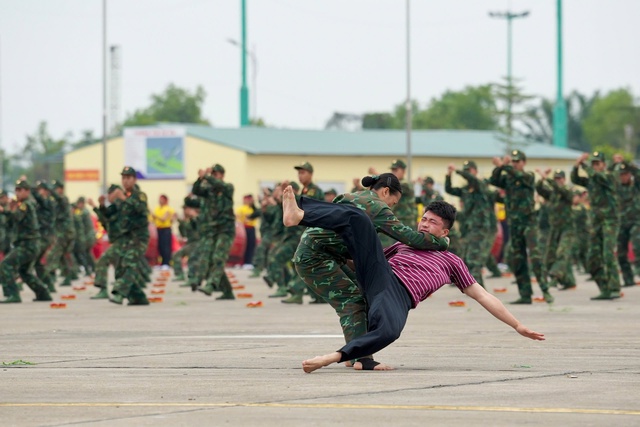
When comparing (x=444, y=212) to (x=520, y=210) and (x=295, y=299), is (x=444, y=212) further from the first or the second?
(x=295, y=299)

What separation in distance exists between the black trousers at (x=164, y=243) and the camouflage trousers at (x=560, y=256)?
1521cm

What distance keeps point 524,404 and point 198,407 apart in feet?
6.35

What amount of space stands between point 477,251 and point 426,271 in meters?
13.1

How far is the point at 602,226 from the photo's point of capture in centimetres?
2145

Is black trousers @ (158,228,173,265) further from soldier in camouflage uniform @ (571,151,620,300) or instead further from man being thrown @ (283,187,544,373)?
man being thrown @ (283,187,544,373)

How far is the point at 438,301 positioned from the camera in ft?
73.7

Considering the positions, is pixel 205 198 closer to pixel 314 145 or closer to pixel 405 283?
pixel 405 283

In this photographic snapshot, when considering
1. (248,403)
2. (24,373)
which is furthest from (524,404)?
(24,373)

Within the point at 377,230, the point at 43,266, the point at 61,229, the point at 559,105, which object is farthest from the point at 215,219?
the point at 559,105

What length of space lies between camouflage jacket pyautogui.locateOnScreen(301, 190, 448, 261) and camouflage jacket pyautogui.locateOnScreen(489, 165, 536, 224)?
918 cm

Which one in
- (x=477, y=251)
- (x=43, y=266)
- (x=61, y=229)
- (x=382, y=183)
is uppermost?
(x=382, y=183)

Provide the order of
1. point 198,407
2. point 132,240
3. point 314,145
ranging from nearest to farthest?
1. point 198,407
2. point 132,240
3. point 314,145

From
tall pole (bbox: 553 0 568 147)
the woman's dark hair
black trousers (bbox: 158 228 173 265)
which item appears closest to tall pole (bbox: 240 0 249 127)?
tall pole (bbox: 553 0 568 147)

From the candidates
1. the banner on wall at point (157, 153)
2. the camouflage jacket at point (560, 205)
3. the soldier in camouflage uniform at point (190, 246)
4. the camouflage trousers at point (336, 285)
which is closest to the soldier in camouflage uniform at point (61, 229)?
the soldier in camouflage uniform at point (190, 246)
